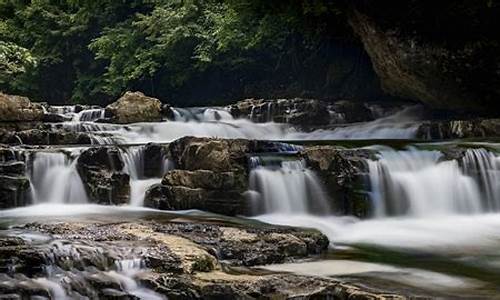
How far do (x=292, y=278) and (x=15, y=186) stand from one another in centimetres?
606

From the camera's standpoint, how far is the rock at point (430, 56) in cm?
1401

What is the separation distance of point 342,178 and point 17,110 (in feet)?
30.5

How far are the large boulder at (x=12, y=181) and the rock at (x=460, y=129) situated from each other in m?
9.32

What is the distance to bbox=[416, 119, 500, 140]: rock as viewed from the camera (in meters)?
13.7

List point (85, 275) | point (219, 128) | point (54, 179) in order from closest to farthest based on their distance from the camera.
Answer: point (85, 275), point (54, 179), point (219, 128)

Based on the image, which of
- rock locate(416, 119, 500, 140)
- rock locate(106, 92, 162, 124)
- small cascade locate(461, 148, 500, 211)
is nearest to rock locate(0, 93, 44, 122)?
rock locate(106, 92, 162, 124)

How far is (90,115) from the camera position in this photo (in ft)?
57.3

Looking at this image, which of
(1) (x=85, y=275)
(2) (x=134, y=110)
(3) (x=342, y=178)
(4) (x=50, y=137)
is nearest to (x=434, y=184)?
(3) (x=342, y=178)

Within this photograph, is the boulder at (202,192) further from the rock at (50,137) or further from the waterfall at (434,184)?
the rock at (50,137)

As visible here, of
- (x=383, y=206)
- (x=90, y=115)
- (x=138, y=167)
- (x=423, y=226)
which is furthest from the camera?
(x=90, y=115)

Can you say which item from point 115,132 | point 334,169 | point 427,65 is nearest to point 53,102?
point 115,132

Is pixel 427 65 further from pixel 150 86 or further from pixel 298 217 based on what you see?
pixel 150 86

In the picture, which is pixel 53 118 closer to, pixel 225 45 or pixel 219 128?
pixel 219 128

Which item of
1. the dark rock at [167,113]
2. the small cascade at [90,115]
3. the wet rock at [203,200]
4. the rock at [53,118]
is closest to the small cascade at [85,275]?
the wet rock at [203,200]
